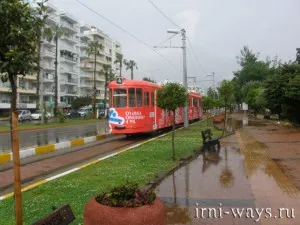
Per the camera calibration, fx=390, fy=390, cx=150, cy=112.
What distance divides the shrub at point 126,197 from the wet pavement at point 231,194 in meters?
1.89

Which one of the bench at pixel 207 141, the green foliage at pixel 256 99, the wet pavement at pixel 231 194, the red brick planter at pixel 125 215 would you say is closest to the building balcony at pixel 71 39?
the green foliage at pixel 256 99

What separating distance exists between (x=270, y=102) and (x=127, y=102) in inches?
554

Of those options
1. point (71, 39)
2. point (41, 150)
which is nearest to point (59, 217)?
point (41, 150)

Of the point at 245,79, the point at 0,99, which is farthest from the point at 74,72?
the point at 245,79

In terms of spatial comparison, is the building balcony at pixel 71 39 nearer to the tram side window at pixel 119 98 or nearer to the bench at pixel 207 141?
the tram side window at pixel 119 98

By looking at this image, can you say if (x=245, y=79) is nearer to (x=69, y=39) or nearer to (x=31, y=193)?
(x=69, y=39)

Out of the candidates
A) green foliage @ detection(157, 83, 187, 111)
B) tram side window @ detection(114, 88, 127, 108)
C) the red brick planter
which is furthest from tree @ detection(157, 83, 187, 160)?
the red brick planter

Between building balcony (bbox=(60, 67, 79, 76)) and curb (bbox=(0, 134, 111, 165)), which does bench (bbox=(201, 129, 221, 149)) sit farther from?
building balcony (bbox=(60, 67, 79, 76))

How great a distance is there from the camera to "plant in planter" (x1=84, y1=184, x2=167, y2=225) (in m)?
4.14

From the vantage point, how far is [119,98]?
20.3 metres

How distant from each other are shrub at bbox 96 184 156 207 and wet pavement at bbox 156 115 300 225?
1894mm

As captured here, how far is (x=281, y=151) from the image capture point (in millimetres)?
14984

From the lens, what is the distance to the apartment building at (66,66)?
70875mm

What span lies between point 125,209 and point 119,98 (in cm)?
1629
